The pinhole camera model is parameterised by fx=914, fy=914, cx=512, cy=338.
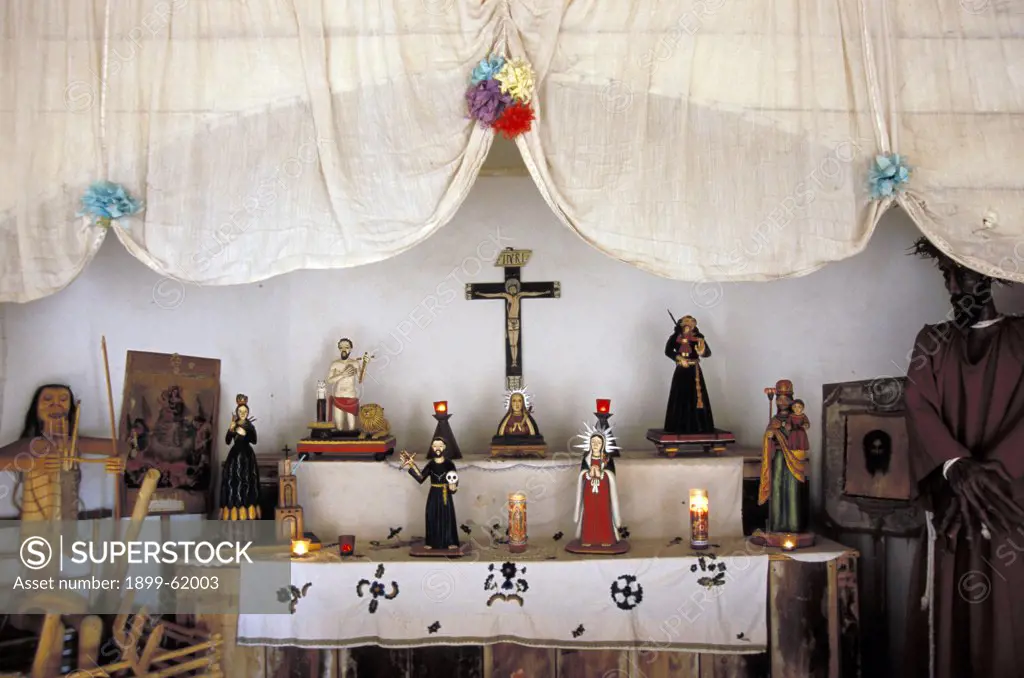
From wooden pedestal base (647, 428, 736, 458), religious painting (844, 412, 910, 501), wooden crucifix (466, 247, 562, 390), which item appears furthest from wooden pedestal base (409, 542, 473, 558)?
religious painting (844, 412, 910, 501)

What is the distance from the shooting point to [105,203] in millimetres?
3547

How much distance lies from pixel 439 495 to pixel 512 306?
108cm

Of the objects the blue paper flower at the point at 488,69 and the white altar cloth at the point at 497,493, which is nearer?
the blue paper flower at the point at 488,69

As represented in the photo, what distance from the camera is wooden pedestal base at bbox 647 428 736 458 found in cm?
425

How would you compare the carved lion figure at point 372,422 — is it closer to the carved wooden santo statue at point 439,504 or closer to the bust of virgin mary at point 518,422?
the carved wooden santo statue at point 439,504

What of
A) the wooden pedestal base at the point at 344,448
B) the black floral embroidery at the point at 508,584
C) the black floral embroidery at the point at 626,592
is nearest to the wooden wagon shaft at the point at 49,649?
the wooden pedestal base at the point at 344,448

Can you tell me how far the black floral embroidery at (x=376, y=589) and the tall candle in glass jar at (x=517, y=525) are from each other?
1.78 feet

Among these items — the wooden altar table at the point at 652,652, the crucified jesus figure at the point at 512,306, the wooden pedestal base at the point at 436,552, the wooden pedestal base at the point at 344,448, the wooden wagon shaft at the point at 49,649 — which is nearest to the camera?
the wooden wagon shaft at the point at 49,649

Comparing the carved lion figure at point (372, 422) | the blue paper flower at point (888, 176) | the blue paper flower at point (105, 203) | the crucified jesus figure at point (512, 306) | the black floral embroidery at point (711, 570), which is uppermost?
the blue paper flower at point (888, 176)

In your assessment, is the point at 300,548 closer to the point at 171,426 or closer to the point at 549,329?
the point at 171,426

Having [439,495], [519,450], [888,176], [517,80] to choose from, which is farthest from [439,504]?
[888,176]

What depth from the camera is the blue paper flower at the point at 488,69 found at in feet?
11.6

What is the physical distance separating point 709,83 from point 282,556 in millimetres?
2657

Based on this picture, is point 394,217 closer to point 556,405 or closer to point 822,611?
point 556,405
